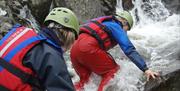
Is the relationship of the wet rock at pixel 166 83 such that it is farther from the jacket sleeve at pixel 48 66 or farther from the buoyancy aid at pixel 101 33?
the jacket sleeve at pixel 48 66

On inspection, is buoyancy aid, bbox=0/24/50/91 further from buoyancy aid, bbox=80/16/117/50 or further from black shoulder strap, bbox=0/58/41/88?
buoyancy aid, bbox=80/16/117/50

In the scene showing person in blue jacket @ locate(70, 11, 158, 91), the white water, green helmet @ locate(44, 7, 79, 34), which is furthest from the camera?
the white water

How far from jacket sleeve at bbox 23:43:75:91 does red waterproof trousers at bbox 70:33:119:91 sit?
2740 millimetres

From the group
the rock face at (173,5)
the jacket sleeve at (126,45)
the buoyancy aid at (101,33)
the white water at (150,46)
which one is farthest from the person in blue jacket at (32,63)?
the rock face at (173,5)

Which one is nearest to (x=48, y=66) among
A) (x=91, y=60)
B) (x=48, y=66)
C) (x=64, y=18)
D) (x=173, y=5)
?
(x=48, y=66)

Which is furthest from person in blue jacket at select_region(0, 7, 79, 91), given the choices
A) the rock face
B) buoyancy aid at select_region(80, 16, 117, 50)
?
the rock face

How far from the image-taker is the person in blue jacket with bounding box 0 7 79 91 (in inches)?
121

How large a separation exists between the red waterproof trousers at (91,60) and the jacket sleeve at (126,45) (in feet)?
1.03

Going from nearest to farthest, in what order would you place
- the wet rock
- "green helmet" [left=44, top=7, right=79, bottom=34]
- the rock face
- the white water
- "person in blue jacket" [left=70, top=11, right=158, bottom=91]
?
"green helmet" [left=44, top=7, right=79, bottom=34] → the wet rock → "person in blue jacket" [left=70, top=11, right=158, bottom=91] → the white water → the rock face

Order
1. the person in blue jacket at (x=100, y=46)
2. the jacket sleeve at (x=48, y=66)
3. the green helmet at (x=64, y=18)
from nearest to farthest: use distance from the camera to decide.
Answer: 1. the jacket sleeve at (x=48, y=66)
2. the green helmet at (x=64, y=18)
3. the person in blue jacket at (x=100, y=46)

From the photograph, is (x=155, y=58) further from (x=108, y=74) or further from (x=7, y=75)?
(x=7, y=75)

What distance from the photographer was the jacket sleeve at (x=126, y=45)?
561 cm

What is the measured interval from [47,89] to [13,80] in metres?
0.27

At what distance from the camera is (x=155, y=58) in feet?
23.8
